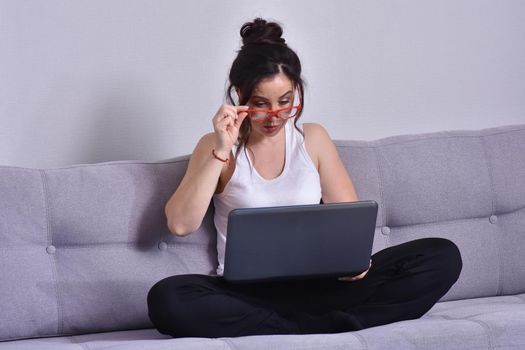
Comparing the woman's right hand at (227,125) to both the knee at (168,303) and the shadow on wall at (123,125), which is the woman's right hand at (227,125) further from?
the shadow on wall at (123,125)

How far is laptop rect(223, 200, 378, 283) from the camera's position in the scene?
203 cm

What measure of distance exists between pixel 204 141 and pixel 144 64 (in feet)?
1.41

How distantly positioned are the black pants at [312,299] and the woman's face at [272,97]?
1.40 feet

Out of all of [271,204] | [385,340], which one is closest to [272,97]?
[271,204]

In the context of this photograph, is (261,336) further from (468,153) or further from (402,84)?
(402,84)

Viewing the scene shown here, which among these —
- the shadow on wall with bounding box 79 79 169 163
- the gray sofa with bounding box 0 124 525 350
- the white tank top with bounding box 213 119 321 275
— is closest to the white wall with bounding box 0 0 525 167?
the shadow on wall with bounding box 79 79 169 163

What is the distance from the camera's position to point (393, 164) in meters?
2.67

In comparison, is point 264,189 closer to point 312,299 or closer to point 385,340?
point 312,299

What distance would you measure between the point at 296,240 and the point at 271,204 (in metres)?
0.35

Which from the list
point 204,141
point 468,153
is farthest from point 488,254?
point 204,141

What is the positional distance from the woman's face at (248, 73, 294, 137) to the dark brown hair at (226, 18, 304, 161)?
1 cm

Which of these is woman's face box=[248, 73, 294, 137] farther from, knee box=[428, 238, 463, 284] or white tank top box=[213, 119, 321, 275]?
knee box=[428, 238, 463, 284]

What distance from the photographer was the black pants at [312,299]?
2115 millimetres

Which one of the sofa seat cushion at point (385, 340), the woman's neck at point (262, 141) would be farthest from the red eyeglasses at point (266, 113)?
the sofa seat cushion at point (385, 340)
